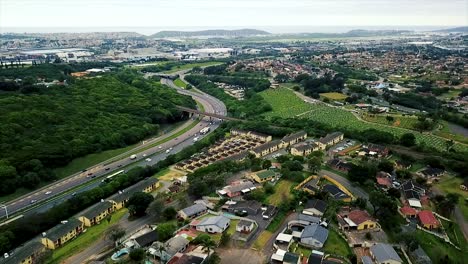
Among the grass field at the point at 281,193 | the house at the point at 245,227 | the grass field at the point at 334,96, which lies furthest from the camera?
the grass field at the point at 334,96

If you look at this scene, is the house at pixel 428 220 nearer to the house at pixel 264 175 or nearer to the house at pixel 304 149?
the house at pixel 264 175

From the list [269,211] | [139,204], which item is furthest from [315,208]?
[139,204]

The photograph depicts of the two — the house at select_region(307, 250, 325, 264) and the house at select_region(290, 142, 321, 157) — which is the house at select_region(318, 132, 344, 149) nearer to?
the house at select_region(290, 142, 321, 157)

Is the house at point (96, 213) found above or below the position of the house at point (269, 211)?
below

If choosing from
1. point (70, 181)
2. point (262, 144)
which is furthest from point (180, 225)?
point (262, 144)

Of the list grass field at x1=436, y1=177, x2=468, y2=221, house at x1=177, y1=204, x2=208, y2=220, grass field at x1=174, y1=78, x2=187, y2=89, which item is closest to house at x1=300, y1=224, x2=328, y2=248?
house at x1=177, y1=204, x2=208, y2=220

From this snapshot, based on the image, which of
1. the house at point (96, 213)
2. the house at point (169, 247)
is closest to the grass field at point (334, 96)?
the house at point (96, 213)

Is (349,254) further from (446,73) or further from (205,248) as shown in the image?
(446,73)
